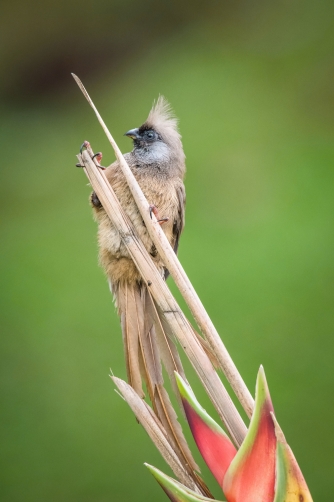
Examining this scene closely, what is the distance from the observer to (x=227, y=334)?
8.64ft

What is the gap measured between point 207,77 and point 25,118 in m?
1.02

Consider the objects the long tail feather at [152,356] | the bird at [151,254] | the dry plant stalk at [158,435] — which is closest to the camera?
the dry plant stalk at [158,435]

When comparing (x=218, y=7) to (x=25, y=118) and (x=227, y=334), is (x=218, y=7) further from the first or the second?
(x=227, y=334)

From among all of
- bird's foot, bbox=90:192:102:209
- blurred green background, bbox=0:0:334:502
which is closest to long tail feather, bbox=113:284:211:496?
bird's foot, bbox=90:192:102:209

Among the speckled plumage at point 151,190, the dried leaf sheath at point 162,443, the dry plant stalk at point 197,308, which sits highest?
the speckled plumage at point 151,190

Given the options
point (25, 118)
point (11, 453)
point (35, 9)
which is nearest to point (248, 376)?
point (11, 453)

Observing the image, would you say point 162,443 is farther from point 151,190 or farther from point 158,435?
point 151,190

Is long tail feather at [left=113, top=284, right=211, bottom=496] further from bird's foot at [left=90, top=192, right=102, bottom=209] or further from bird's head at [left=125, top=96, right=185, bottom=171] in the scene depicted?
bird's head at [left=125, top=96, right=185, bottom=171]

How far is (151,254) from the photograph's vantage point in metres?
1.69

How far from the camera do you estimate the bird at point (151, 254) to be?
44.6 inches

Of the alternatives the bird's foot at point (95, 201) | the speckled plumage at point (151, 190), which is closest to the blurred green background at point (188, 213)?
the speckled plumage at point (151, 190)

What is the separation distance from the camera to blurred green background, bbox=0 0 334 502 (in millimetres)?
2525

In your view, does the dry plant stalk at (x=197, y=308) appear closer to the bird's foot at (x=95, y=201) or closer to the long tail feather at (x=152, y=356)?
the long tail feather at (x=152, y=356)

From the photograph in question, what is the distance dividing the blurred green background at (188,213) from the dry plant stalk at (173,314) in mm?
1567
